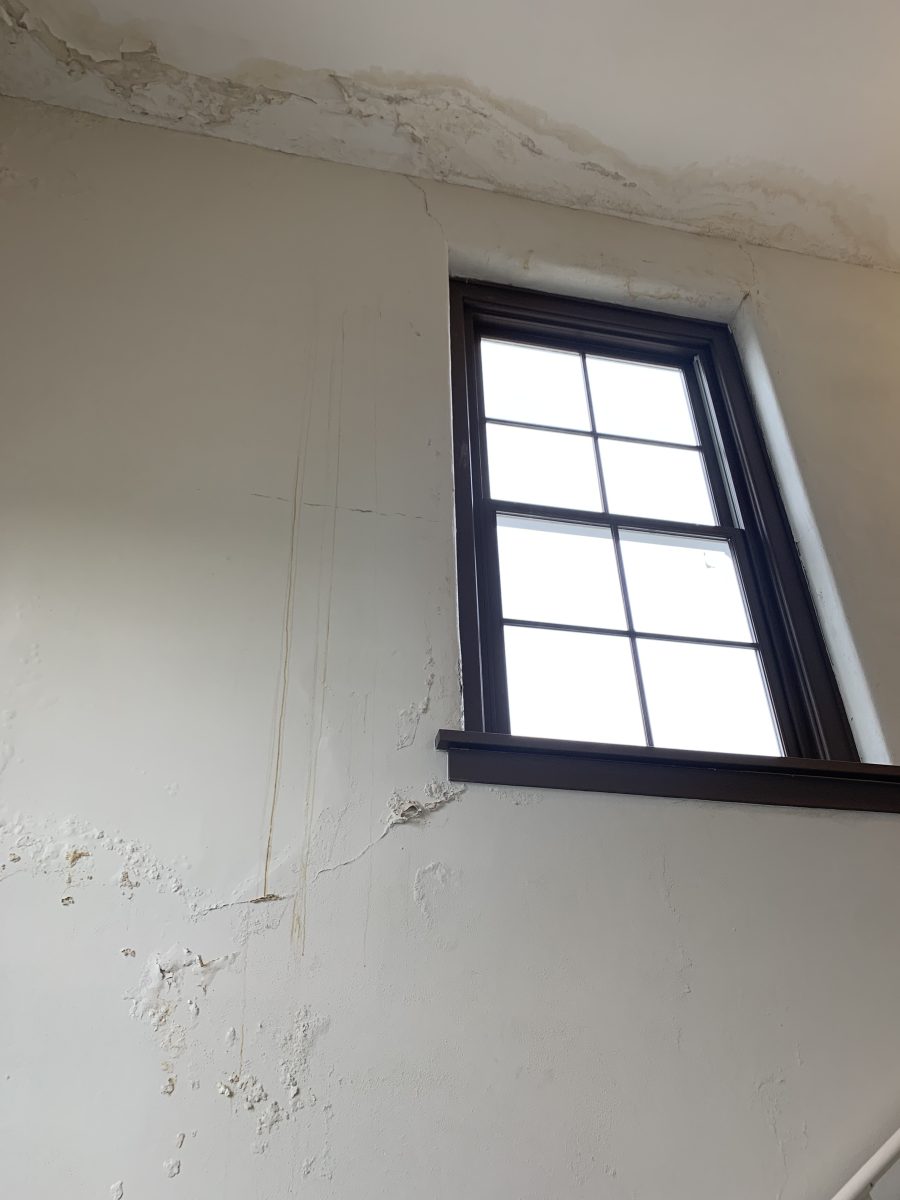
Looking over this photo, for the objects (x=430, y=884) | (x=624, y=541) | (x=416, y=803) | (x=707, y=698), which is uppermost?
(x=624, y=541)

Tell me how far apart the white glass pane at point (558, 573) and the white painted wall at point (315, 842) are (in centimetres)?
26

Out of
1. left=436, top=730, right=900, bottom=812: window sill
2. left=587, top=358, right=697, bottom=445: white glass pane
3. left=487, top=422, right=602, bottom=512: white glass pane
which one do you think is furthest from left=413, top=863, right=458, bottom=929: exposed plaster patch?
left=587, top=358, right=697, bottom=445: white glass pane

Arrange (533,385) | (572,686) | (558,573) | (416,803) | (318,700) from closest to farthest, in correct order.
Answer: (416,803), (318,700), (572,686), (558,573), (533,385)

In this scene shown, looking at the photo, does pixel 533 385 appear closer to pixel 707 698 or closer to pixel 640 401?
pixel 640 401

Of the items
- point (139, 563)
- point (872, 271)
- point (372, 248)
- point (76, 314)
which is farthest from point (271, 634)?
point (872, 271)

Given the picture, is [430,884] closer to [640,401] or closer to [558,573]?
[558,573]

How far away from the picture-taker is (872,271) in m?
3.48

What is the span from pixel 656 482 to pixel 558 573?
1.68 ft

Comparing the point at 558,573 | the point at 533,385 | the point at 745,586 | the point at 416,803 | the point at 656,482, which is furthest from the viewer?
the point at 533,385

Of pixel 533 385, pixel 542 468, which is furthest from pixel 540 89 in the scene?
pixel 542 468

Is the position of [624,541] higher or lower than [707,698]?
higher

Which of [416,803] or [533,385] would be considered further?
[533,385]

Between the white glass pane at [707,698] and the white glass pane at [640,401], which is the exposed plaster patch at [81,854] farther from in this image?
the white glass pane at [640,401]

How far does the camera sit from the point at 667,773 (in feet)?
6.97
